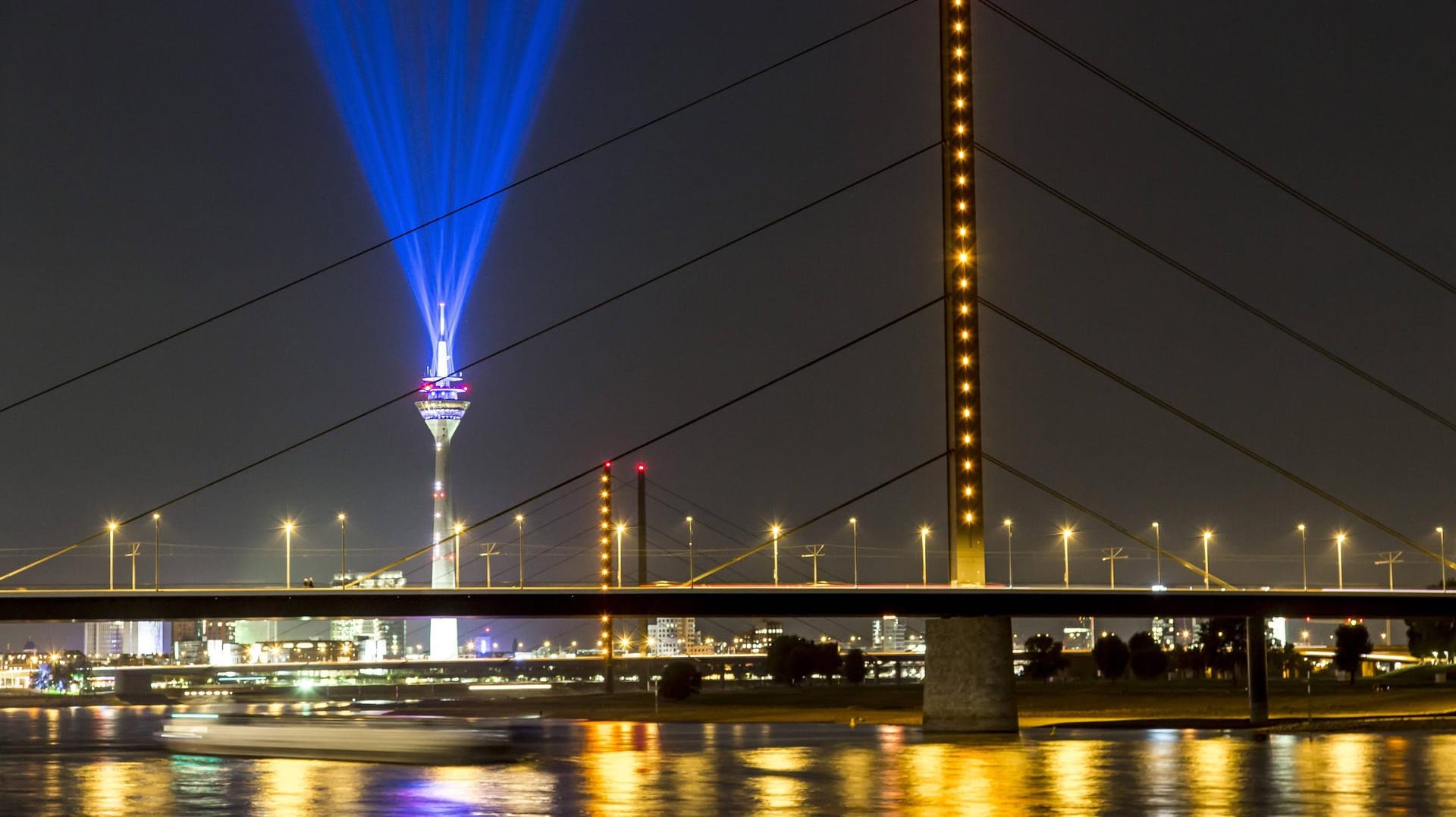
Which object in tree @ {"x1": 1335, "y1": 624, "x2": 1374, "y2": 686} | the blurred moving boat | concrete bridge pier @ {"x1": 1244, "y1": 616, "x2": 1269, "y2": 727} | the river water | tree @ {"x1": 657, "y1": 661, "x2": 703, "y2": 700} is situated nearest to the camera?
the river water

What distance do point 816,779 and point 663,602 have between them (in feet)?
99.1

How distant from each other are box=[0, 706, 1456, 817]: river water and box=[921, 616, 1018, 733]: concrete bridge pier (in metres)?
1.82

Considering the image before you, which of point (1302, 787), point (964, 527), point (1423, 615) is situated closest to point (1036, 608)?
point (964, 527)

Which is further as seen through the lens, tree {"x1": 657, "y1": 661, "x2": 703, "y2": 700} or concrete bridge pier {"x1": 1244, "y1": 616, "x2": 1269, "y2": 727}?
tree {"x1": 657, "y1": 661, "x2": 703, "y2": 700}

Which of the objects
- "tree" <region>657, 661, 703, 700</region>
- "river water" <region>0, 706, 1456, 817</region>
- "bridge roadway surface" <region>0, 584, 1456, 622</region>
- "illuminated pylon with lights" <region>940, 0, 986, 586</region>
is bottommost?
"tree" <region>657, 661, 703, 700</region>

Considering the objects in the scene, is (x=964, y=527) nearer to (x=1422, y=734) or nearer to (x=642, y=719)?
(x=1422, y=734)

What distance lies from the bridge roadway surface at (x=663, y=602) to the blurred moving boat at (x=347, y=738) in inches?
340

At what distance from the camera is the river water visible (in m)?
41.8

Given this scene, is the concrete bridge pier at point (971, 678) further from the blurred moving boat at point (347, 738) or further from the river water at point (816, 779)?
the blurred moving boat at point (347, 738)

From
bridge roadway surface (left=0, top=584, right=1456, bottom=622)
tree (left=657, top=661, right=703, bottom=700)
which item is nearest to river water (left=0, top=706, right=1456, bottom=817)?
bridge roadway surface (left=0, top=584, right=1456, bottom=622)

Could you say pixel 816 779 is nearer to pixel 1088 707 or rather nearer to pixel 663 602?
pixel 663 602

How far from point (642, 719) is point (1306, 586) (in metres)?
58.7

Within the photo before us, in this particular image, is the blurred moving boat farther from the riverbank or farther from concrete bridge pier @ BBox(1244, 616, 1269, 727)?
concrete bridge pier @ BBox(1244, 616, 1269, 727)

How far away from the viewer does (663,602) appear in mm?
82500
